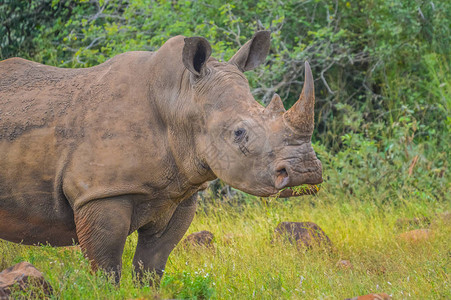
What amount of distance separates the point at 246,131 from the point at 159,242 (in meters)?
1.17

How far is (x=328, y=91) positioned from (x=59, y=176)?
23.2 feet

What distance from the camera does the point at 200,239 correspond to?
6570 millimetres

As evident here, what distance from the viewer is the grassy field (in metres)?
4.42

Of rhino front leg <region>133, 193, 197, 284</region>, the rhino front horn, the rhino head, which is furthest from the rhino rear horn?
rhino front leg <region>133, 193, 197, 284</region>

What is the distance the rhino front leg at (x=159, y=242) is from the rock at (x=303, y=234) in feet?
5.18

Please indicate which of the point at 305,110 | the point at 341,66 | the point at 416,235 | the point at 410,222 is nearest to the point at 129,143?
the point at 305,110

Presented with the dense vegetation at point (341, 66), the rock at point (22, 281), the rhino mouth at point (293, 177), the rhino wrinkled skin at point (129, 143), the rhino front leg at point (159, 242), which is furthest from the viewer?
the dense vegetation at point (341, 66)

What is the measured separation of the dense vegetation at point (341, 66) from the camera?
8430mm

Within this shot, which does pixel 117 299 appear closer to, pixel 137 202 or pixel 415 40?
pixel 137 202

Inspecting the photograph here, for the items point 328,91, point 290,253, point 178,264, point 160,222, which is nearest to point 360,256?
point 290,253

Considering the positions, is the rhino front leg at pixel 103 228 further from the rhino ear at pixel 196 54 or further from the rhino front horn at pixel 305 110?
the rhino front horn at pixel 305 110

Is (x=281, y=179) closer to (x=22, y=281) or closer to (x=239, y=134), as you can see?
(x=239, y=134)

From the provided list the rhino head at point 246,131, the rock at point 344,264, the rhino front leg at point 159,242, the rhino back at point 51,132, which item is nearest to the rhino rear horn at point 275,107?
the rhino head at point 246,131

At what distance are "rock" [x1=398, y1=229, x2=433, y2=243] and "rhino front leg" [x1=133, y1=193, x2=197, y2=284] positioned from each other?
253 centimetres
